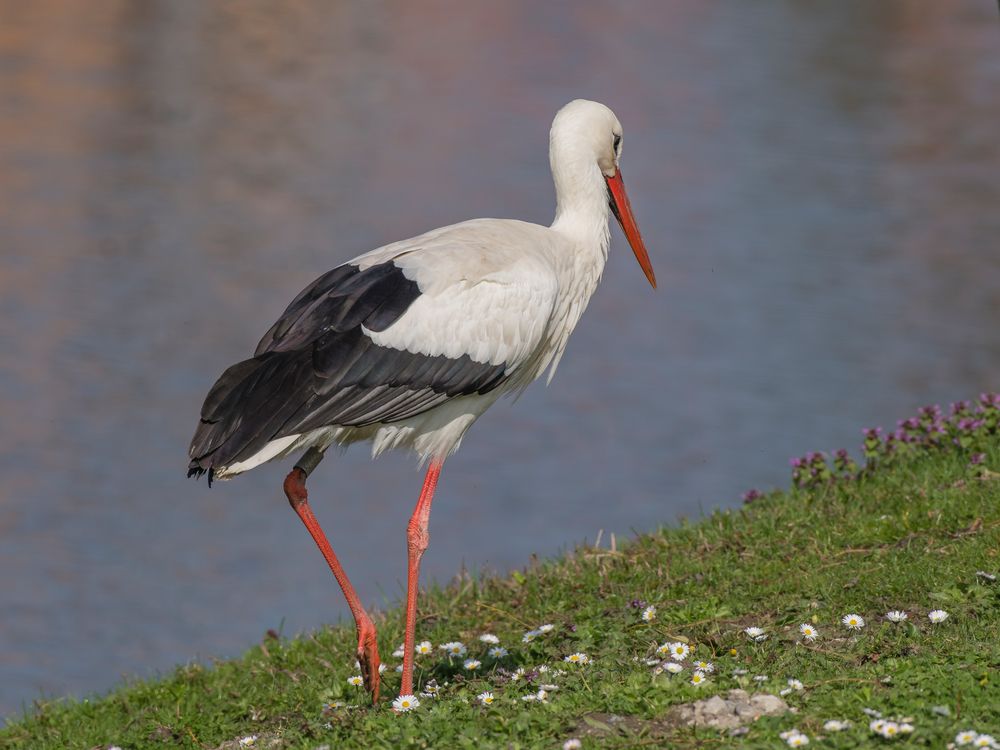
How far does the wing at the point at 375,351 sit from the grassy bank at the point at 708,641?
39.8 inches

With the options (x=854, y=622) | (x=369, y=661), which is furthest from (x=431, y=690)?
(x=854, y=622)

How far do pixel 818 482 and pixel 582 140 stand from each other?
220 centimetres

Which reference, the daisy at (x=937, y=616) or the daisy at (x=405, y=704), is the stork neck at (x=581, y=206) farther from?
the daisy at (x=405, y=704)

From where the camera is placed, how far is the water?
10219mm

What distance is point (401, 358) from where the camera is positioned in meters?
6.08

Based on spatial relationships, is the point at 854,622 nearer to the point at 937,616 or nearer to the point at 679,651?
the point at 937,616

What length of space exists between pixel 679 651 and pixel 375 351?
158cm

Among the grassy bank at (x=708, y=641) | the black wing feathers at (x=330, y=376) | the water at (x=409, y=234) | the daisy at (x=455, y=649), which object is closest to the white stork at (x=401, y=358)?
the black wing feathers at (x=330, y=376)

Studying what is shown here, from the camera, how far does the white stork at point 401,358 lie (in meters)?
5.77

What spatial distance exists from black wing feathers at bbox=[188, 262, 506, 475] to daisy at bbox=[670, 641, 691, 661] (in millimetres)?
1357

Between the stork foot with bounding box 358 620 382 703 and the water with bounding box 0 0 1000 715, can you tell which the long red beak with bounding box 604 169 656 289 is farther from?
the water with bounding box 0 0 1000 715

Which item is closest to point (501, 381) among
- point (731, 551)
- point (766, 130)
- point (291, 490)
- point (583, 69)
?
point (291, 490)

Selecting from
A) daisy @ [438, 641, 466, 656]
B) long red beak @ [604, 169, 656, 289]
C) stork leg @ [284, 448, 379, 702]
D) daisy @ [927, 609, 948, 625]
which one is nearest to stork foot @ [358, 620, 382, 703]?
A: stork leg @ [284, 448, 379, 702]

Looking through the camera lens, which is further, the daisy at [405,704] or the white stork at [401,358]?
the white stork at [401,358]
